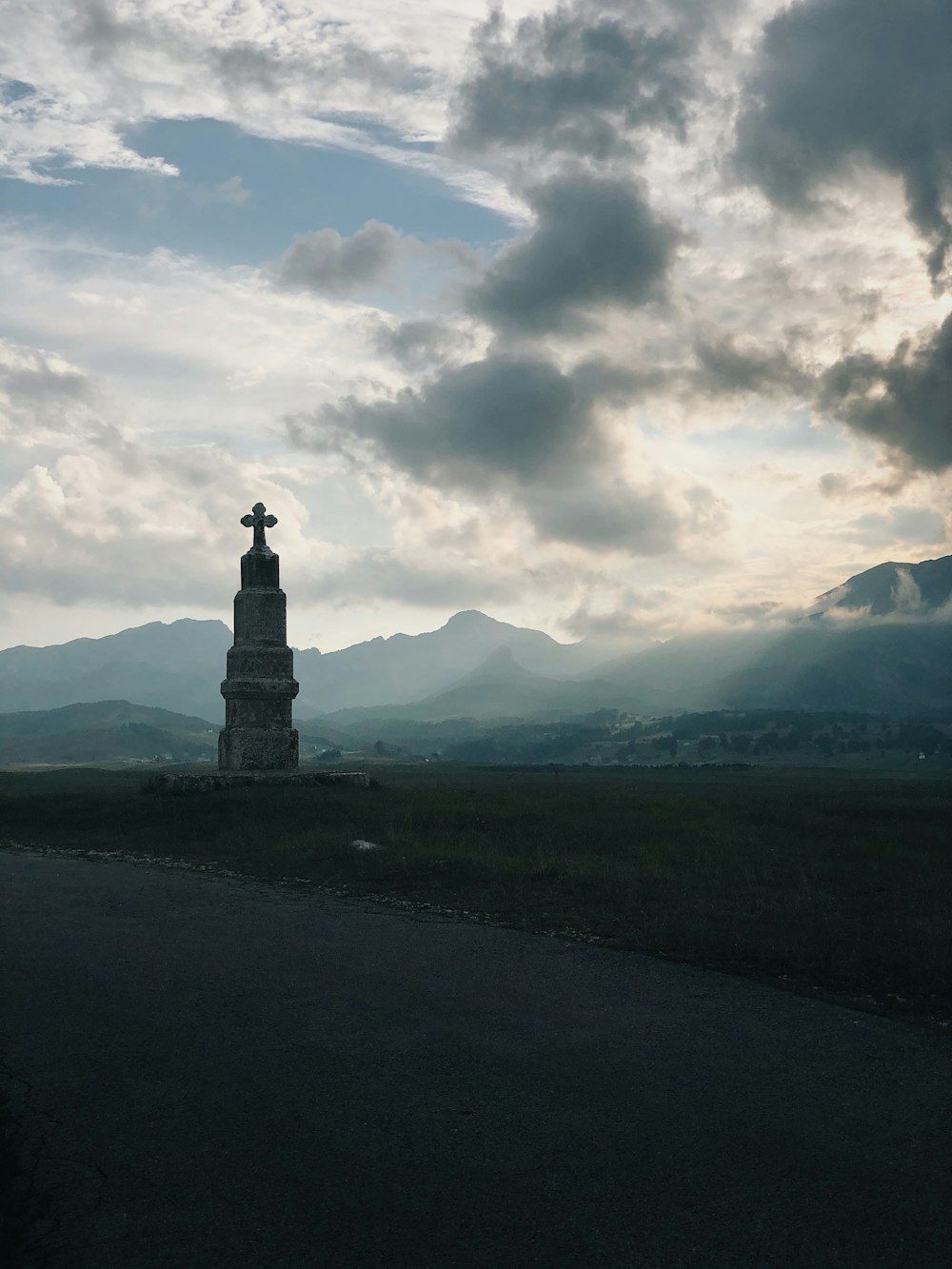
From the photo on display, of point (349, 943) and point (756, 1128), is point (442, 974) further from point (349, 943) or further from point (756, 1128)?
point (756, 1128)

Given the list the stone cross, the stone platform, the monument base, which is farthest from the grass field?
the stone cross

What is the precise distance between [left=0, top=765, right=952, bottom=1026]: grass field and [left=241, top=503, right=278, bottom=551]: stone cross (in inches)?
347

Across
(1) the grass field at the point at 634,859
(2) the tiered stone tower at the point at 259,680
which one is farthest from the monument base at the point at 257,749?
(1) the grass field at the point at 634,859

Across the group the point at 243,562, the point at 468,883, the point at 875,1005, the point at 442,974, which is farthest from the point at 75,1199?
the point at 243,562

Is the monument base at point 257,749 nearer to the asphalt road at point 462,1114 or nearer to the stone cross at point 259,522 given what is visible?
the stone cross at point 259,522

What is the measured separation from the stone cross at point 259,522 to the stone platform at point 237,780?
7.57 m

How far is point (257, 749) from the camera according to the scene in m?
28.6

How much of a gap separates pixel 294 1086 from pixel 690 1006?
394 centimetres

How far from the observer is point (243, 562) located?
30.2m

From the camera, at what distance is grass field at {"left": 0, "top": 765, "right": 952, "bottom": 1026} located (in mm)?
10844

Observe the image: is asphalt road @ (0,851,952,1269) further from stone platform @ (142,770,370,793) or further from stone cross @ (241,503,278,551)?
stone cross @ (241,503,278,551)

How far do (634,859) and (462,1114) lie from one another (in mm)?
11300

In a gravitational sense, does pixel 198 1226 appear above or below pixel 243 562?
below

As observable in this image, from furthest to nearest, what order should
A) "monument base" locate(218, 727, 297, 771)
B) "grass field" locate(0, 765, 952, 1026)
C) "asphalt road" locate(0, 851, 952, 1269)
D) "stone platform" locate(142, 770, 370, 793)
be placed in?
"monument base" locate(218, 727, 297, 771) → "stone platform" locate(142, 770, 370, 793) → "grass field" locate(0, 765, 952, 1026) → "asphalt road" locate(0, 851, 952, 1269)
